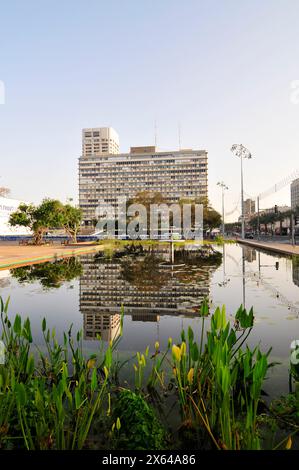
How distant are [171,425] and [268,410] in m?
0.94

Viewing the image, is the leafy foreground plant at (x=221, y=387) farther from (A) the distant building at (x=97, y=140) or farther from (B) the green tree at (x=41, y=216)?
(A) the distant building at (x=97, y=140)

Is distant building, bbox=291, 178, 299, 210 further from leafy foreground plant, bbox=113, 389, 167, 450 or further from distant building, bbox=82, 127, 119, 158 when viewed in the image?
leafy foreground plant, bbox=113, 389, 167, 450

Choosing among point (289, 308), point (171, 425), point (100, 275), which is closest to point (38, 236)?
point (100, 275)

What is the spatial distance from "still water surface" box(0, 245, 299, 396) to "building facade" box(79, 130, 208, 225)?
123 metres

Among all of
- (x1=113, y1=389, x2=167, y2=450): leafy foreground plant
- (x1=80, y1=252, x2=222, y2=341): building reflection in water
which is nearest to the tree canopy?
(x1=80, y1=252, x2=222, y2=341): building reflection in water

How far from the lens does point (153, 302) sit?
8102mm

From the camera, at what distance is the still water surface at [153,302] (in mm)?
5338

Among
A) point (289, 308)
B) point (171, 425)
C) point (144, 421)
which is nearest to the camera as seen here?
point (144, 421)

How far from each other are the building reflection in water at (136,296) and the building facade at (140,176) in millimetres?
123463

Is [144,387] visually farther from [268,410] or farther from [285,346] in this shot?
[285,346]

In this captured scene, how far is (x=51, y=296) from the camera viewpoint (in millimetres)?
9039

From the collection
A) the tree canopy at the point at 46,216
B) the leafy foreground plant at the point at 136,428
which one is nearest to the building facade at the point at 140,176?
the tree canopy at the point at 46,216

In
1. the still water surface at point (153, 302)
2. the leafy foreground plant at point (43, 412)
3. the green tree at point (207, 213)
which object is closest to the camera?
the leafy foreground plant at point (43, 412)

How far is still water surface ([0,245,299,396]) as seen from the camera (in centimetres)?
534
